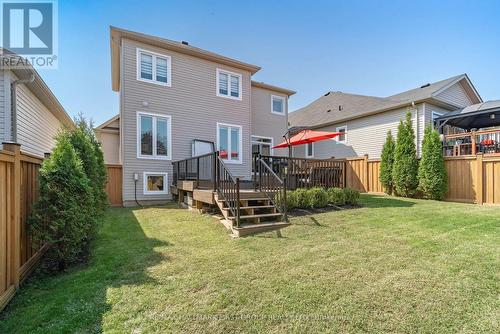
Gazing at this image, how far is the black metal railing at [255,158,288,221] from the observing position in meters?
6.48

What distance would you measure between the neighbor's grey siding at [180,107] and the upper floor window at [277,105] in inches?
94.9

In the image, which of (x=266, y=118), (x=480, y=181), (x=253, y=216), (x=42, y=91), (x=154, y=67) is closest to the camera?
(x=253, y=216)

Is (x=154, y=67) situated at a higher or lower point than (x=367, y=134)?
higher

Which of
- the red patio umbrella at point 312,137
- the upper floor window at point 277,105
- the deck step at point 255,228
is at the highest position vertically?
the upper floor window at point 277,105

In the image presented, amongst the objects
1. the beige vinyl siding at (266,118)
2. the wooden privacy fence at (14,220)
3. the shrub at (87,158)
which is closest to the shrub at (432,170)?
the beige vinyl siding at (266,118)

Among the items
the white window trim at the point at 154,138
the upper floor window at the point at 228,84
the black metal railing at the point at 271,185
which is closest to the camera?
the black metal railing at the point at 271,185

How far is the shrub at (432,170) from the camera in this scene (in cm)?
1036

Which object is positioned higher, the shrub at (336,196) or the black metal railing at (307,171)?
the black metal railing at (307,171)

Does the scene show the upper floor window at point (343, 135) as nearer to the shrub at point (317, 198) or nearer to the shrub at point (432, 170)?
the shrub at point (432, 170)

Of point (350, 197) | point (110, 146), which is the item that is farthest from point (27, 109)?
point (350, 197)

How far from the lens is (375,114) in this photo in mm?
15031

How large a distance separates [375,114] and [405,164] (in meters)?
4.79

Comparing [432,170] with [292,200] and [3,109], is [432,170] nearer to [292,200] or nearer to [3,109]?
[292,200]

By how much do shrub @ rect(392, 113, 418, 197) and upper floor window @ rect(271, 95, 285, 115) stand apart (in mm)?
6292
